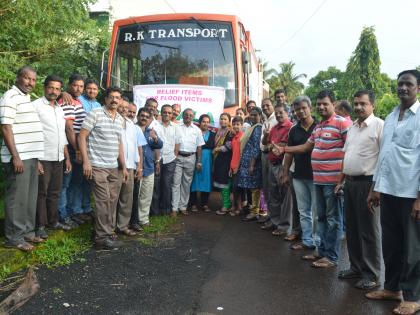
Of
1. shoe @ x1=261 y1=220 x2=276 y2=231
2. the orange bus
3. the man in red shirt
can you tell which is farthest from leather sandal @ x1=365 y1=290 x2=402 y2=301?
the orange bus

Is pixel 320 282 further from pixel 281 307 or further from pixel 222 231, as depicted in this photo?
pixel 222 231

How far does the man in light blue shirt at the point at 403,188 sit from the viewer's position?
333 centimetres

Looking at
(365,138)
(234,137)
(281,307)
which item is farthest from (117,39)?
(281,307)

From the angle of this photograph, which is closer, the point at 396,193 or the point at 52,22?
the point at 396,193

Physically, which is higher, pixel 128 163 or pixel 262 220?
pixel 128 163

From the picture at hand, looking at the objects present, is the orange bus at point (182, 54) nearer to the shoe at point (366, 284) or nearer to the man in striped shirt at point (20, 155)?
the man in striped shirt at point (20, 155)

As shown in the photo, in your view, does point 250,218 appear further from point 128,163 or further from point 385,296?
point 385,296

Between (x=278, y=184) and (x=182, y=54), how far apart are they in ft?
11.5

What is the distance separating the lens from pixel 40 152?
4.39 metres

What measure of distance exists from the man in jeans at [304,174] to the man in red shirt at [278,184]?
515mm

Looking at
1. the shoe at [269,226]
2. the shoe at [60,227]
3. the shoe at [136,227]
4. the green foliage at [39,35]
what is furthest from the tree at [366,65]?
the shoe at [60,227]

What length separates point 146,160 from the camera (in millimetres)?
5984

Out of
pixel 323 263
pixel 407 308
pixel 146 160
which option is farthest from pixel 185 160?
pixel 407 308

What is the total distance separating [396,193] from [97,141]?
10.4 ft
